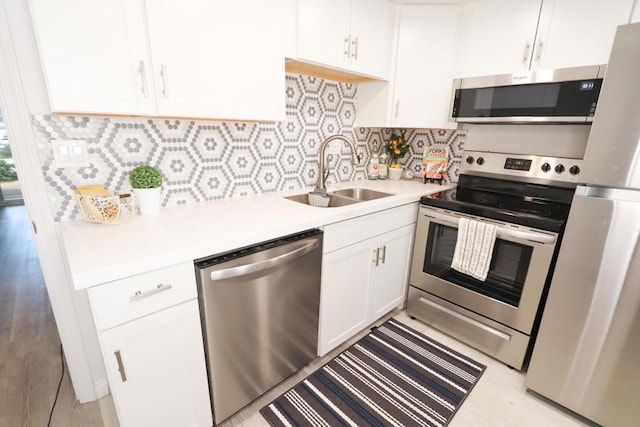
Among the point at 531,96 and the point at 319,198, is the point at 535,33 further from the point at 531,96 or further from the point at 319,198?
the point at 319,198

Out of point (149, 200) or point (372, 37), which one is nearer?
point (149, 200)

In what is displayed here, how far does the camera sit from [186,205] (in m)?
1.58

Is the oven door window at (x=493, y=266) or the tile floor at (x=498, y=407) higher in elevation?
the oven door window at (x=493, y=266)

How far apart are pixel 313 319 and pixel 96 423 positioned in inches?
43.1

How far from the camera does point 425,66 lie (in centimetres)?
202

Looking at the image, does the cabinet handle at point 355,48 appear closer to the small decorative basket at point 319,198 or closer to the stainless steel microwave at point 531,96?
the stainless steel microwave at point 531,96

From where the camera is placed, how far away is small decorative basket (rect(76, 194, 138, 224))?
1176 mm

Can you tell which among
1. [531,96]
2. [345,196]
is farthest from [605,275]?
[345,196]

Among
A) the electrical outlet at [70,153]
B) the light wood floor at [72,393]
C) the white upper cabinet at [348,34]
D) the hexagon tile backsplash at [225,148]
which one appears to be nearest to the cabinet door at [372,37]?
the white upper cabinet at [348,34]

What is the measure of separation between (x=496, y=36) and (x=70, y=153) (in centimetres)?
235

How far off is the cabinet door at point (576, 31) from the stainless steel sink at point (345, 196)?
3.82 feet

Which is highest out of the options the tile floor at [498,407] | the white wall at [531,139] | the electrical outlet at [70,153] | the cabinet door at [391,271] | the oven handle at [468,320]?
the white wall at [531,139]

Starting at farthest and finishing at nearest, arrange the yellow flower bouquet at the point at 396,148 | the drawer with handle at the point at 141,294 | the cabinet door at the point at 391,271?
1. the yellow flower bouquet at the point at 396,148
2. the cabinet door at the point at 391,271
3. the drawer with handle at the point at 141,294

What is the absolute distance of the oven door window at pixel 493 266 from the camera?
5.29 ft
